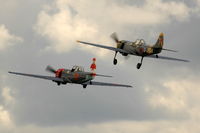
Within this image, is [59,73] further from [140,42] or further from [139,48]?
[140,42]

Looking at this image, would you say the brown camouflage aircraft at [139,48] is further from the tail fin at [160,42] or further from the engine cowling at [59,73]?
the engine cowling at [59,73]

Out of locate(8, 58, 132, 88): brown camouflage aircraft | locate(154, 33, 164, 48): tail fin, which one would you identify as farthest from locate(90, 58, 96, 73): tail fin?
locate(154, 33, 164, 48): tail fin

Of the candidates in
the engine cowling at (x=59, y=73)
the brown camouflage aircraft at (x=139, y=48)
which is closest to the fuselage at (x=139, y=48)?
the brown camouflage aircraft at (x=139, y=48)

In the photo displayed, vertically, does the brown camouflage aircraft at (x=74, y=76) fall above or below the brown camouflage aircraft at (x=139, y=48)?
below

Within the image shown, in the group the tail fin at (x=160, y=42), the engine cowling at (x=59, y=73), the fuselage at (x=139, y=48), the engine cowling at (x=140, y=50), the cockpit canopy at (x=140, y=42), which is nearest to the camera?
the tail fin at (x=160, y=42)

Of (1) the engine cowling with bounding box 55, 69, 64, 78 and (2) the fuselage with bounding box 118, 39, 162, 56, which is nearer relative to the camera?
(2) the fuselage with bounding box 118, 39, 162, 56

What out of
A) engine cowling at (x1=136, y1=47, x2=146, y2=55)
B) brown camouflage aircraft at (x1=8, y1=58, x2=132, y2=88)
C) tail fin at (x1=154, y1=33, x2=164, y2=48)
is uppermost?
tail fin at (x1=154, y1=33, x2=164, y2=48)

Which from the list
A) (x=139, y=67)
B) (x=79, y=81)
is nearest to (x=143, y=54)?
(x=139, y=67)

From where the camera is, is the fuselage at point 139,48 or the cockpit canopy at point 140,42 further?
the cockpit canopy at point 140,42

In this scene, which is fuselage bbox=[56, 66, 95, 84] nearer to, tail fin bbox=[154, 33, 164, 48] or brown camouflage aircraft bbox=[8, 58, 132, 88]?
brown camouflage aircraft bbox=[8, 58, 132, 88]

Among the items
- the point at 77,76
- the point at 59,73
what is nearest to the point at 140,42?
the point at 77,76

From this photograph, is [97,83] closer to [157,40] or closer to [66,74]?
[66,74]

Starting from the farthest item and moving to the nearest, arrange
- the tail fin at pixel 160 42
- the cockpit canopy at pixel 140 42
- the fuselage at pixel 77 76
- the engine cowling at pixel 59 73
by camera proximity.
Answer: the engine cowling at pixel 59 73
the cockpit canopy at pixel 140 42
the fuselage at pixel 77 76
the tail fin at pixel 160 42

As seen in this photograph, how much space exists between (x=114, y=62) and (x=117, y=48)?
1855mm
